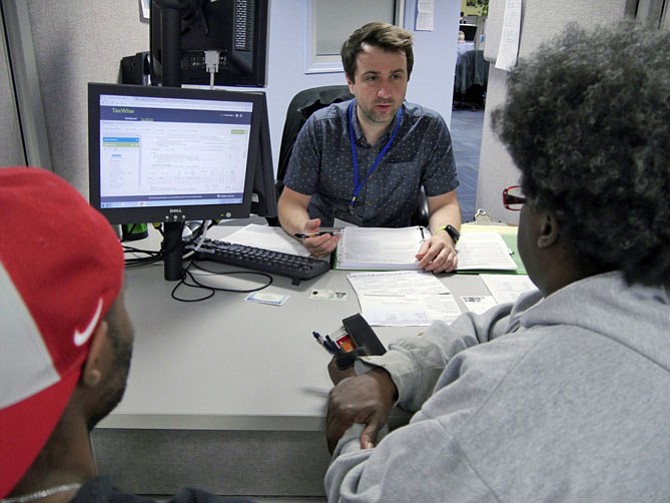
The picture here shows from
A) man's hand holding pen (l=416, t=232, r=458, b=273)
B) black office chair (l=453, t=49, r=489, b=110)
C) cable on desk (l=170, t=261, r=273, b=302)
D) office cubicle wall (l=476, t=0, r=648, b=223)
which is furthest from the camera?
black office chair (l=453, t=49, r=489, b=110)

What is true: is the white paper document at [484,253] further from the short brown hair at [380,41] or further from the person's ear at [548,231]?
the person's ear at [548,231]

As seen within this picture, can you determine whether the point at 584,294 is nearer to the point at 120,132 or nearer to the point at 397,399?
the point at 397,399

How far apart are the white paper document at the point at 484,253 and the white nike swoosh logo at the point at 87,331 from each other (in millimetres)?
1109

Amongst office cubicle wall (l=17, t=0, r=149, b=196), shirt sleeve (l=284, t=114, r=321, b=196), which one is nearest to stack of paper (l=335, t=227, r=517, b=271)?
shirt sleeve (l=284, t=114, r=321, b=196)

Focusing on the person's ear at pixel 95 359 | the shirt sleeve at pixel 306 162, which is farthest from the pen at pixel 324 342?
the shirt sleeve at pixel 306 162

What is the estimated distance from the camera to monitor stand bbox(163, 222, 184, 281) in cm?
140

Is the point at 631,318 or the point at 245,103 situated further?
the point at 245,103

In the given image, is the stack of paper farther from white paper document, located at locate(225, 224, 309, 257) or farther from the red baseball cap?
the red baseball cap

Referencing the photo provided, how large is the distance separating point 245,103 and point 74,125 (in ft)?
1.81

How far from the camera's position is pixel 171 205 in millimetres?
1350

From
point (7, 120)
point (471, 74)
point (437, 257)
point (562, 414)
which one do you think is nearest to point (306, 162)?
point (437, 257)

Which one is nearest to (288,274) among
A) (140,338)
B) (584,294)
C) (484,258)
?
(140,338)

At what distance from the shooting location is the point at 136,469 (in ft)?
3.57

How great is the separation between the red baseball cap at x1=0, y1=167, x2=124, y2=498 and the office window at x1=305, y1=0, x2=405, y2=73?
3415 mm
